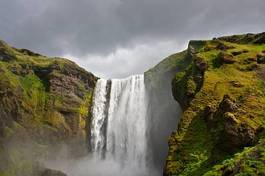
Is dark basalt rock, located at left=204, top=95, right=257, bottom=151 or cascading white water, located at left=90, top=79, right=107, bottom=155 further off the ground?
cascading white water, located at left=90, top=79, right=107, bottom=155

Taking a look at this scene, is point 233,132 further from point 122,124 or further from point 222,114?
point 122,124

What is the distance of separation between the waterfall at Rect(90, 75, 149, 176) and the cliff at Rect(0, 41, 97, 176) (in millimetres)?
3437

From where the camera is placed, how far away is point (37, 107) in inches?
3666

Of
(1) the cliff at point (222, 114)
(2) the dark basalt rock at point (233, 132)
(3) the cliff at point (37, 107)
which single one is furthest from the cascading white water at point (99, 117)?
(2) the dark basalt rock at point (233, 132)

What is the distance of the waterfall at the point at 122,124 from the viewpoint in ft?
271

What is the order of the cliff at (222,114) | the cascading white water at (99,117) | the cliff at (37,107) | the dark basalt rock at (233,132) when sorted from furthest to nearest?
the cascading white water at (99,117) → the cliff at (37,107) → the dark basalt rock at (233,132) → the cliff at (222,114)

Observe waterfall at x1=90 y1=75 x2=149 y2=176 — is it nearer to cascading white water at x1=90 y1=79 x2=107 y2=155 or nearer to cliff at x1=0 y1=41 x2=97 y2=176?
cascading white water at x1=90 y1=79 x2=107 y2=155

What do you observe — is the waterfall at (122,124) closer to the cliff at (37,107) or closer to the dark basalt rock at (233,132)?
the cliff at (37,107)

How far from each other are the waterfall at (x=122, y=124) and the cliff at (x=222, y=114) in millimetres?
29049

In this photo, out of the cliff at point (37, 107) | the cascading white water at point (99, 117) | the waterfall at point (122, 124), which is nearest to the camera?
the cliff at point (37, 107)

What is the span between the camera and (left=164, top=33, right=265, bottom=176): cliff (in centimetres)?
2897

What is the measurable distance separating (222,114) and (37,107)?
65.7 metres

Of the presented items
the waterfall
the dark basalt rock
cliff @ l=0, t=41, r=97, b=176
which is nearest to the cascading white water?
the waterfall

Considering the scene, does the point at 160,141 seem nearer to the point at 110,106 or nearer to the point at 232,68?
the point at 110,106
